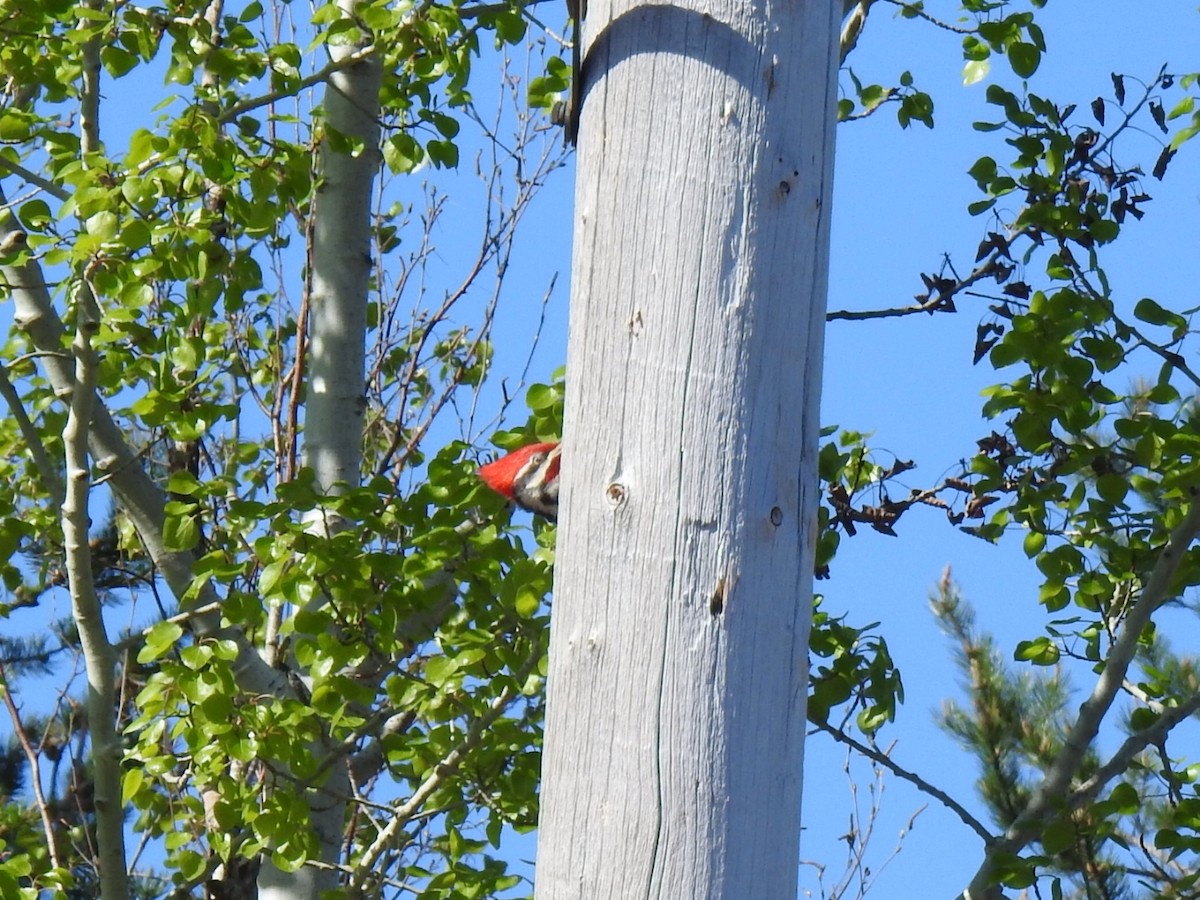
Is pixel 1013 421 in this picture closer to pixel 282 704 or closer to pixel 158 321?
pixel 282 704

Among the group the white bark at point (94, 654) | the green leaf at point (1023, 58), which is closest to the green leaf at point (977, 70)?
the green leaf at point (1023, 58)

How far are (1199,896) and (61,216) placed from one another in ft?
11.1

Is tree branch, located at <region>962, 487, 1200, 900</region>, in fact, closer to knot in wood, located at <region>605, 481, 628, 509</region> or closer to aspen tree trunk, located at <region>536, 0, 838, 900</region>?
aspen tree trunk, located at <region>536, 0, 838, 900</region>

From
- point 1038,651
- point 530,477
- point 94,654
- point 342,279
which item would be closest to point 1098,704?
point 1038,651

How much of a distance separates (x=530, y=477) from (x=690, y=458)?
1709 millimetres

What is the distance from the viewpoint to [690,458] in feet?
5.61

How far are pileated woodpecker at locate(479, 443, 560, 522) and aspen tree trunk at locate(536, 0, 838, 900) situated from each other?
1221 millimetres

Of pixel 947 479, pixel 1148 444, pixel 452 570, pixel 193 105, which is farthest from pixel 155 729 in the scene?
pixel 1148 444

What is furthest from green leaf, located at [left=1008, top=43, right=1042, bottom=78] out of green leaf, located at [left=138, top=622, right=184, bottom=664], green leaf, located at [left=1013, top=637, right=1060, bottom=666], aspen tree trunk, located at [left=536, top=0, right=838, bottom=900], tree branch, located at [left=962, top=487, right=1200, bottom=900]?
green leaf, located at [left=138, top=622, right=184, bottom=664]

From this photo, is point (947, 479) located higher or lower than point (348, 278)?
lower

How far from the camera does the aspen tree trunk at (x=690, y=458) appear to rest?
165cm

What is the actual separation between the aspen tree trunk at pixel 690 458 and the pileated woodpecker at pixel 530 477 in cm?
122

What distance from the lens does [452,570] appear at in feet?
13.4

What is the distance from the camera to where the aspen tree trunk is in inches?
65.1
